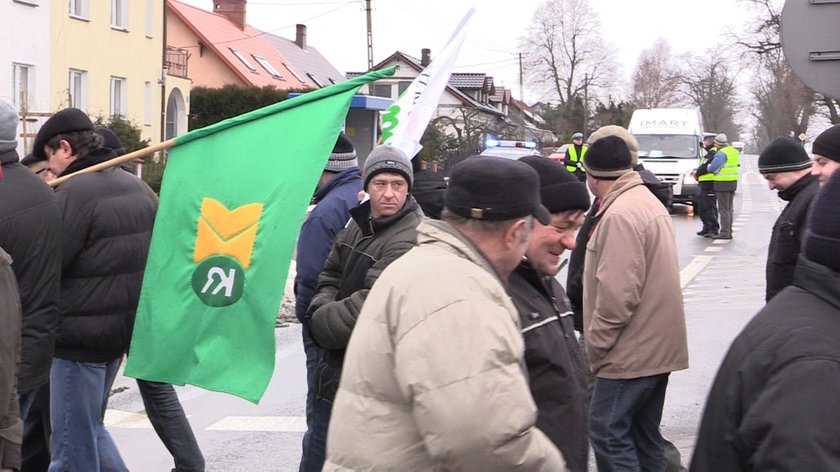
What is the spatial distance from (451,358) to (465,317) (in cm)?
10

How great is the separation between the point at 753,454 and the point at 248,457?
15.7ft

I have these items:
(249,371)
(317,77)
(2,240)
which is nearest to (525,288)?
(249,371)

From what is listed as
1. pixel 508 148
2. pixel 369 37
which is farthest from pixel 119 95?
pixel 508 148

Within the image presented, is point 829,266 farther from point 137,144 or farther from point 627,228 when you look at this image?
point 137,144

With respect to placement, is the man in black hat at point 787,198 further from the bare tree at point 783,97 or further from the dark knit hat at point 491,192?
the bare tree at point 783,97

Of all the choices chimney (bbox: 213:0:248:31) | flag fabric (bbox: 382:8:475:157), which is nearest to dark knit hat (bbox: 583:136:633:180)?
flag fabric (bbox: 382:8:475:157)

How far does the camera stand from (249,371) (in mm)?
5000

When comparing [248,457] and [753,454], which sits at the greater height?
[753,454]

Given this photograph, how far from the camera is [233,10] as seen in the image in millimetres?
63656

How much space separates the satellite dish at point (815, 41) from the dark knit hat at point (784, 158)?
43 centimetres

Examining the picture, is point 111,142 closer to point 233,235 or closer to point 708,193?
point 233,235

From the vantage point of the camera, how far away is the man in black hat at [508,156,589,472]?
350cm

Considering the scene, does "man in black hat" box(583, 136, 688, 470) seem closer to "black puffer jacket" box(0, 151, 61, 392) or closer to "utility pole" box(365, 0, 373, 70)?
"black puffer jacket" box(0, 151, 61, 392)

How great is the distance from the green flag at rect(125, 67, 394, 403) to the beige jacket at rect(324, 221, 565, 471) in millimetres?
2240
